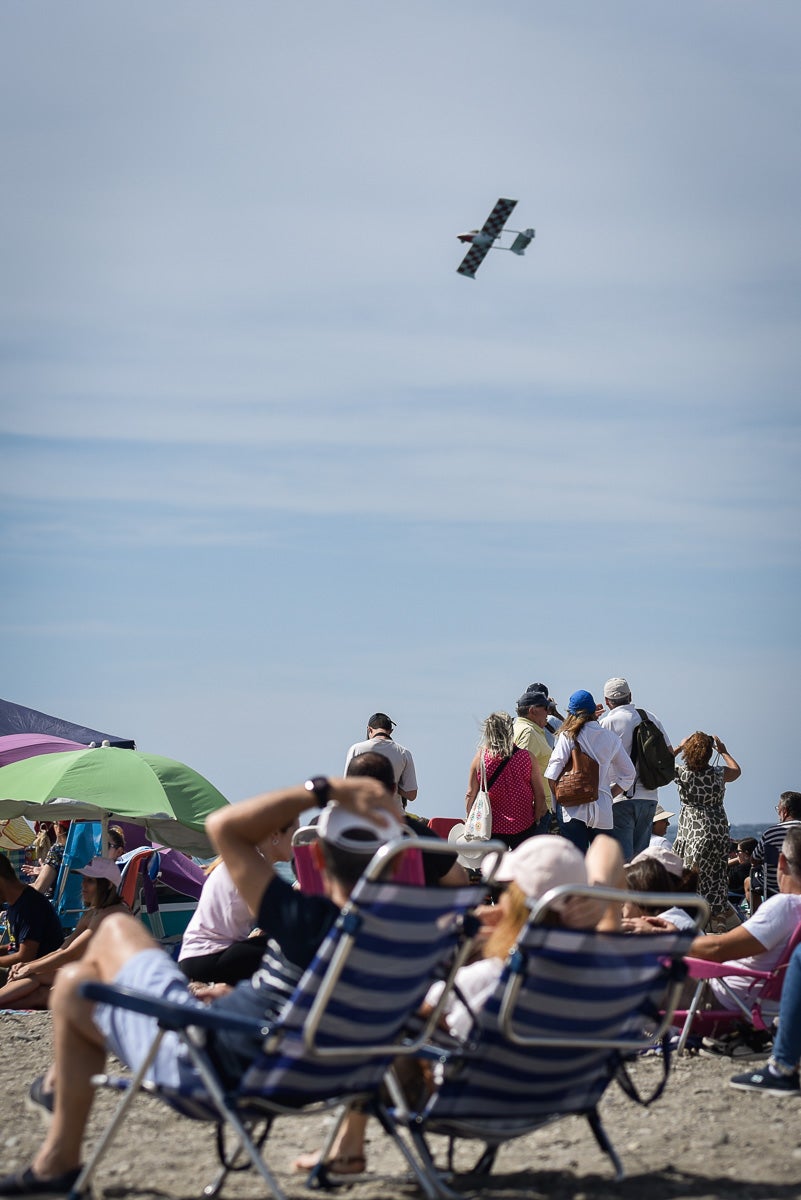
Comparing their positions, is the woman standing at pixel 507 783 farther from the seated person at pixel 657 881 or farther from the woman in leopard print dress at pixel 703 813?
the seated person at pixel 657 881

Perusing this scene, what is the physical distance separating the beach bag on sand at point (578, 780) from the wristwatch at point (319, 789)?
6292 mm

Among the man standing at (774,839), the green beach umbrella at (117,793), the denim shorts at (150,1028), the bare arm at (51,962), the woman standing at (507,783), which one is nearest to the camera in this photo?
the denim shorts at (150,1028)

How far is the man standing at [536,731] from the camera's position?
1018 cm

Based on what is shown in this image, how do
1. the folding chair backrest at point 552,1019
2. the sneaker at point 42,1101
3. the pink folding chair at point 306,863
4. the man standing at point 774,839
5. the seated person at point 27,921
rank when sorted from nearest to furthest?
the folding chair backrest at point 552,1019 < the sneaker at point 42,1101 < the pink folding chair at point 306,863 < the seated person at point 27,921 < the man standing at point 774,839

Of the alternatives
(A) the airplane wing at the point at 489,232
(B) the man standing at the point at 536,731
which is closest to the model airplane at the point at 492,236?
(A) the airplane wing at the point at 489,232

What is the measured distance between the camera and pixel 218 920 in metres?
6.07

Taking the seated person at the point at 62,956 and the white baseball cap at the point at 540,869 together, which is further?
the seated person at the point at 62,956

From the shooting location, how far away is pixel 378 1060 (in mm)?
3637

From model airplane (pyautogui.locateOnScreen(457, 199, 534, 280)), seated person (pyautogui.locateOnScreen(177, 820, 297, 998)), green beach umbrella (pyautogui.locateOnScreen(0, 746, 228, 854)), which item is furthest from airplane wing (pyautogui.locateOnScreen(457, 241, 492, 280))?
seated person (pyautogui.locateOnScreen(177, 820, 297, 998))

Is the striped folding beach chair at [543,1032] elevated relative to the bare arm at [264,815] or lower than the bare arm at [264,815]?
lower

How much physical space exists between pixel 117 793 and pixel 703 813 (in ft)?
15.2

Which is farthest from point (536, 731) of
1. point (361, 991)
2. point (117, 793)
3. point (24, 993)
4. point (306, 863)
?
point (361, 991)

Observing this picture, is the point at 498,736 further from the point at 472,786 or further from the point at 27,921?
the point at 27,921

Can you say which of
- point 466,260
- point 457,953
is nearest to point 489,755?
point 466,260
